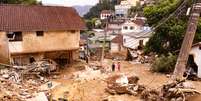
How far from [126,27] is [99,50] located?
1652 centimetres

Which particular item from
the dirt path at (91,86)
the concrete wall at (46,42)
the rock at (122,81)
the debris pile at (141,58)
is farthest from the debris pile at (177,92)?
the debris pile at (141,58)

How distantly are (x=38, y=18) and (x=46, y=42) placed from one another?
7.07 feet

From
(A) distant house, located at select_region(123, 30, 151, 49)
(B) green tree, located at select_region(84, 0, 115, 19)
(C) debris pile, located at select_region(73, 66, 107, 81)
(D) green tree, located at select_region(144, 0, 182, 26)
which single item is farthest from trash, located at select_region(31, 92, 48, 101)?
(B) green tree, located at select_region(84, 0, 115, 19)

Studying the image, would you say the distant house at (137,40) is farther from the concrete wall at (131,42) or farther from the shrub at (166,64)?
the shrub at (166,64)

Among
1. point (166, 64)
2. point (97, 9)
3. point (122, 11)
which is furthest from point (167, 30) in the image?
point (97, 9)

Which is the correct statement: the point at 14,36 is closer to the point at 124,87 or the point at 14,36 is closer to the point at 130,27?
the point at 124,87

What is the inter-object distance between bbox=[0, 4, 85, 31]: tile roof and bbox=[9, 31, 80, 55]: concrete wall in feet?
1.88

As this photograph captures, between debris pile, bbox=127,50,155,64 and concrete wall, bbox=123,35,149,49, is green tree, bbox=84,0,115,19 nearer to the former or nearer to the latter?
concrete wall, bbox=123,35,149,49

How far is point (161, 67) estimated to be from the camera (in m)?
29.9

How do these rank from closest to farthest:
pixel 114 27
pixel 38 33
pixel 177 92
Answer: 1. pixel 177 92
2. pixel 38 33
3. pixel 114 27

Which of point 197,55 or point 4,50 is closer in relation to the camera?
point 4,50

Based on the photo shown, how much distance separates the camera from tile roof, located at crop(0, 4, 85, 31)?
26.8 meters

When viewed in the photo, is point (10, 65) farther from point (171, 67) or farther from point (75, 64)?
point (171, 67)

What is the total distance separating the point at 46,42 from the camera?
28.3m
